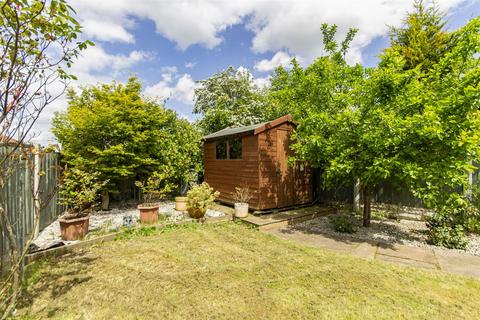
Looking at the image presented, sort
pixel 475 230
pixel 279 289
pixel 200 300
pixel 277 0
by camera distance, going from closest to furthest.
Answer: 1. pixel 200 300
2. pixel 279 289
3. pixel 475 230
4. pixel 277 0

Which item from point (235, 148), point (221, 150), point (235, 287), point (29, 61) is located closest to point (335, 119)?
point (235, 148)

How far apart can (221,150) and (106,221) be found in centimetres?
445

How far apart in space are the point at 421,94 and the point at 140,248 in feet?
21.4

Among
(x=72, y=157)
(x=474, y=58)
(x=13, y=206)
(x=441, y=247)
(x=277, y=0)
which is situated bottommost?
(x=441, y=247)

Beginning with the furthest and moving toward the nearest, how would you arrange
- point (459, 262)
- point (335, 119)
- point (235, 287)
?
point (335, 119), point (459, 262), point (235, 287)

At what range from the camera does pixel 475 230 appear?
5.38 metres

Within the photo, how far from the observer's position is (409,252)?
14.5 feet

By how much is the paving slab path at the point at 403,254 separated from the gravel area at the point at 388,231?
312 mm

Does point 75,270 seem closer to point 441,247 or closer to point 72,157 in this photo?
point 72,157

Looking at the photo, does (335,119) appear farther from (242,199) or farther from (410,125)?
(242,199)

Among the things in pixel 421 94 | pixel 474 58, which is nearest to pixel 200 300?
pixel 421 94

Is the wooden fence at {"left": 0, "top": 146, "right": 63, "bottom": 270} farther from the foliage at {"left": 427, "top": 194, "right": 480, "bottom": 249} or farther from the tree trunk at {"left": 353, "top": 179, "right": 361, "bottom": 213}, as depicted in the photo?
the tree trunk at {"left": 353, "top": 179, "right": 361, "bottom": 213}

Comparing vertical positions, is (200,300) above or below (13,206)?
below

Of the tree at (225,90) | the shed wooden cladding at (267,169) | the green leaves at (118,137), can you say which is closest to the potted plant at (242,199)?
the shed wooden cladding at (267,169)
